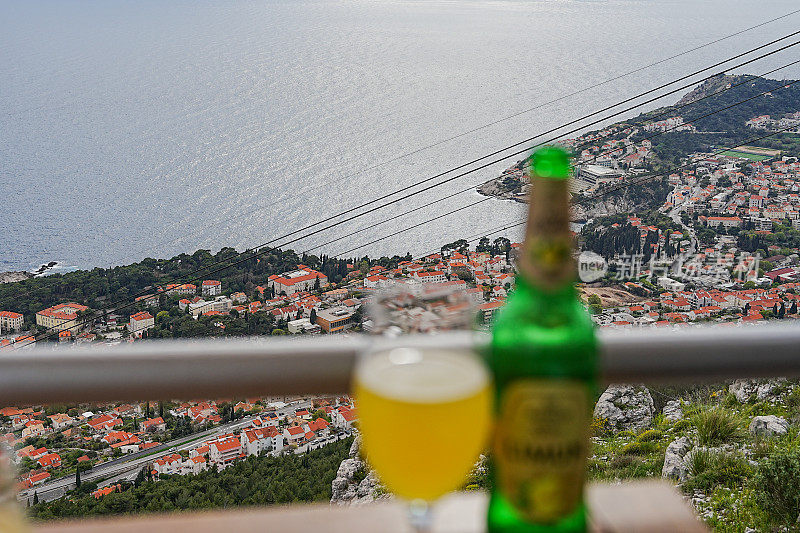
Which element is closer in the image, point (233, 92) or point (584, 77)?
point (584, 77)

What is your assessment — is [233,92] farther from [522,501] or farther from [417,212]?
[522,501]

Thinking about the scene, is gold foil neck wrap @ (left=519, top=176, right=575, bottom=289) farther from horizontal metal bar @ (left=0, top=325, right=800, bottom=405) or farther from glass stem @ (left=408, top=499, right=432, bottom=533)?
horizontal metal bar @ (left=0, top=325, right=800, bottom=405)

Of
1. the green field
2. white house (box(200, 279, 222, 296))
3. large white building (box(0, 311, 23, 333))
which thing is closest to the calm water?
white house (box(200, 279, 222, 296))

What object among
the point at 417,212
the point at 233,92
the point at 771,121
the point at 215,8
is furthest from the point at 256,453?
the point at 215,8

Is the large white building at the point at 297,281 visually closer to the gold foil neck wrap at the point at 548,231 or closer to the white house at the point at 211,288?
the white house at the point at 211,288

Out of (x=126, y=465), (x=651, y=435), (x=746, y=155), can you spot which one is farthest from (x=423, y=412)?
(x=746, y=155)
